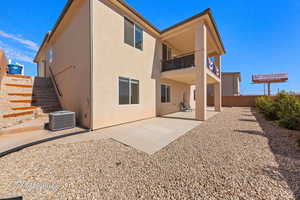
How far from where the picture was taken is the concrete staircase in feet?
15.7

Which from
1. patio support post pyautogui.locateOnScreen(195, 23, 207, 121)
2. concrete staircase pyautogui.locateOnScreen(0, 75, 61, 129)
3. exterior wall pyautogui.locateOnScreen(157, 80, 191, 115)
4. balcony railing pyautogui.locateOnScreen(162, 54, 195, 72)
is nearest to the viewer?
concrete staircase pyautogui.locateOnScreen(0, 75, 61, 129)

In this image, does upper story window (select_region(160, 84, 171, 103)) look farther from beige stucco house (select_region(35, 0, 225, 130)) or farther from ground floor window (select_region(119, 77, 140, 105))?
ground floor window (select_region(119, 77, 140, 105))

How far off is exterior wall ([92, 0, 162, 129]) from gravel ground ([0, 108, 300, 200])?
2.19 m

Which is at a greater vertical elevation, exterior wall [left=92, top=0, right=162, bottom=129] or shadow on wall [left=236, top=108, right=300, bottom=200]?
exterior wall [left=92, top=0, right=162, bottom=129]

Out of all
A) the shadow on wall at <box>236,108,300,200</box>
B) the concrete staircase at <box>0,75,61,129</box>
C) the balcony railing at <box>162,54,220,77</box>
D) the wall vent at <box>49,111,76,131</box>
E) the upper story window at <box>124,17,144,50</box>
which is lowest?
the shadow on wall at <box>236,108,300,200</box>

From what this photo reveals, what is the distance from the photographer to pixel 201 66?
6.73 meters

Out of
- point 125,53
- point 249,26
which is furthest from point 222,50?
point 125,53

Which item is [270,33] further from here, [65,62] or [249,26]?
[65,62]

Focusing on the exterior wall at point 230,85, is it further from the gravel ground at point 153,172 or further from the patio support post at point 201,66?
the gravel ground at point 153,172

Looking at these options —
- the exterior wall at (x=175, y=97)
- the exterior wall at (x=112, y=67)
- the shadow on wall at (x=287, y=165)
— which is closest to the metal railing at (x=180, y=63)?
the exterior wall at (x=175, y=97)

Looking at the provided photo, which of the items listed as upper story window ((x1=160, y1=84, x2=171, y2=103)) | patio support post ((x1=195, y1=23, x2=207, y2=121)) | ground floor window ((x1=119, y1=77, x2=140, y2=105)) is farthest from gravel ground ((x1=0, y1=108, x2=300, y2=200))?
upper story window ((x1=160, y1=84, x2=171, y2=103))

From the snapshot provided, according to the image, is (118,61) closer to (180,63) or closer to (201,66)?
(180,63)

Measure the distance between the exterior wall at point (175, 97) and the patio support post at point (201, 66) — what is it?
2729 mm

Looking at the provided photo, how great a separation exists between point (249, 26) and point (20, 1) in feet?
49.8
